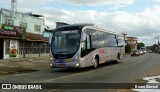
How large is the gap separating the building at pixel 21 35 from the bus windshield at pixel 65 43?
19.4m

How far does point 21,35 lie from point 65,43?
80.3ft

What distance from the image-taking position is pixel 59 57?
22.1 m

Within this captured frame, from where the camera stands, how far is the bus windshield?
2202 centimetres

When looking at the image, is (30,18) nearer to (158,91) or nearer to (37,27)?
(37,27)

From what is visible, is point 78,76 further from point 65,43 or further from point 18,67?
point 18,67

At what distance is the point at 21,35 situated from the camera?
150 ft

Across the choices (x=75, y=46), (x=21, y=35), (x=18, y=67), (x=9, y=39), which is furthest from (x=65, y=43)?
(x=21, y=35)

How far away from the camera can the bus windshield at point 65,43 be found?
72.2 ft

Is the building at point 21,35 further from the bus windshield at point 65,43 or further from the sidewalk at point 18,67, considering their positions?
the bus windshield at point 65,43

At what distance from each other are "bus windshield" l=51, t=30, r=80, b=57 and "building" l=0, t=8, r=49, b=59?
19.4 metres

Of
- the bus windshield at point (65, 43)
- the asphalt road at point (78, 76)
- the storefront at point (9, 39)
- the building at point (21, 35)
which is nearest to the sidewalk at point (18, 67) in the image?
the asphalt road at point (78, 76)

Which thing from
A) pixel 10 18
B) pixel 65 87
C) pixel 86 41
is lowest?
pixel 65 87

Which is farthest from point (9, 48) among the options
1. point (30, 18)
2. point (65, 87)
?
point (65, 87)

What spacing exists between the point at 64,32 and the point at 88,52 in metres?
2.26
